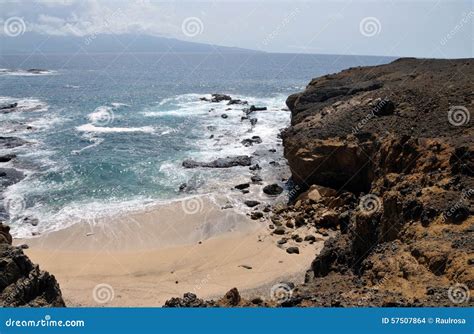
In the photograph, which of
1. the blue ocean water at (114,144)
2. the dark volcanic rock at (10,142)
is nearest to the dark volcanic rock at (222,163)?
the blue ocean water at (114,144)

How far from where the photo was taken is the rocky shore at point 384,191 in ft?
36.7

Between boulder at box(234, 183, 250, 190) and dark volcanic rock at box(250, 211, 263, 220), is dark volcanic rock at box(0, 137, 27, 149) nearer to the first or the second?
boulder at box(234, 183, 250, 190)

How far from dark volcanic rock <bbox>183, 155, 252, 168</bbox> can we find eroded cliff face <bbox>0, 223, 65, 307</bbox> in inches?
912

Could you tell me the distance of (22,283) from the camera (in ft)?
39.9

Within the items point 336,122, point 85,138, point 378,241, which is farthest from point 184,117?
point 378,241

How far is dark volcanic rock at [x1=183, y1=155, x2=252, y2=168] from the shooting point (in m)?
36.2

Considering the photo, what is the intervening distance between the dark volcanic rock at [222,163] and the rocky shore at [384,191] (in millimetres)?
5951

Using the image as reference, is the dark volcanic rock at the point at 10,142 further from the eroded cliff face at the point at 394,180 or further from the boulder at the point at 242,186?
the eroded cliff face at the point at 394,180

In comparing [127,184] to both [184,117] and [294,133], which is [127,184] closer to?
[294,133]

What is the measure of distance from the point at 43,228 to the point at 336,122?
19.7 metres

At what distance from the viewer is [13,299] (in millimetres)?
11508

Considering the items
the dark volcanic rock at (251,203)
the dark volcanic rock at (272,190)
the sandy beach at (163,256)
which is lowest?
the sandy beach at (163,256)

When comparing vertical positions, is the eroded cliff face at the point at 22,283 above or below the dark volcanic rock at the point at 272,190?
below

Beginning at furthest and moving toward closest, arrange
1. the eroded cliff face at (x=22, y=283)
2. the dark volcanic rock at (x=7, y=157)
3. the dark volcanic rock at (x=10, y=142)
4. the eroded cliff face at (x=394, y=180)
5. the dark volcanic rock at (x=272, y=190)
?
the dark volcanic rock at (x=10, y=142) → the dark volcanic rock at (x=7, y=157) → the dark volcanic rock at (x=272, y=190) → the eroded cliff face at (x=22, y=283) → the eroded cliff face at (x=394, y=180)
